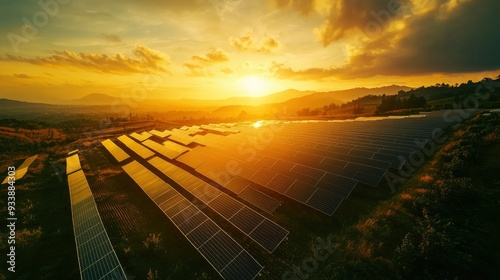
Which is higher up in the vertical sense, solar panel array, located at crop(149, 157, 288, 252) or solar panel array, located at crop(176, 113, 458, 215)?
solar panel array, located at crop(176, 113, 458, 215)

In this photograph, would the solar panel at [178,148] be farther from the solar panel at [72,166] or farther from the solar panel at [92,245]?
the solar panel at [92,245]

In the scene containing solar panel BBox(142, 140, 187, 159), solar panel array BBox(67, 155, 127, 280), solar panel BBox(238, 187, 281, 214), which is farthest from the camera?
solar panel BBox(142, 140, 187, 159)

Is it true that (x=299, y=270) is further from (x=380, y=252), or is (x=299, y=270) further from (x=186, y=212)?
(x=186, y=212)

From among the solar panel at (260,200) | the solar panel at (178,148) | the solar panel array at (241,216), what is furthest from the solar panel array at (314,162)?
the solar panel at (178,148)

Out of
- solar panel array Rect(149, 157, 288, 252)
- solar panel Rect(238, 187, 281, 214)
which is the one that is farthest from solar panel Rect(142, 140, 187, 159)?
solar panel Rect(238, 187, 281, 214)

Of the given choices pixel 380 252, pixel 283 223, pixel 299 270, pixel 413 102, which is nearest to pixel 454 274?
pixel 380 252

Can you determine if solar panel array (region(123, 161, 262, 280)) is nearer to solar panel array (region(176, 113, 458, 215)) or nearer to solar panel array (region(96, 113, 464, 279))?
solar panel array (region(96, 113, 464, 279))

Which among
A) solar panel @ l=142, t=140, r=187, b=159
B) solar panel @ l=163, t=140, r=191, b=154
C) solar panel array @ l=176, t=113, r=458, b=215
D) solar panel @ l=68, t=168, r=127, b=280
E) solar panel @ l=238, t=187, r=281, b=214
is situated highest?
solar panel array @ l=176, t=113, r=458, b=215

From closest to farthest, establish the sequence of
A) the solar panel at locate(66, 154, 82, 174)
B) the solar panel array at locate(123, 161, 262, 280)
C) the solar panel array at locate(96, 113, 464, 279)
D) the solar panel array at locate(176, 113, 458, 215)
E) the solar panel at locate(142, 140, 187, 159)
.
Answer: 1. the solar panel array at locate(123, 161, 262, 280)
2. the solar panel array at locate(96, 113, 464, 279)
3. the solar panel array at locate(176, 113, 458, 215)
4. the solar panel at locate(66, 154, 82, 174)
5. the solar panel at locate(142, 140, 187, 159)
